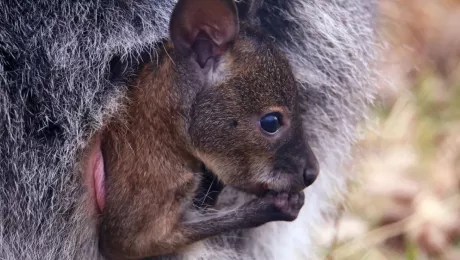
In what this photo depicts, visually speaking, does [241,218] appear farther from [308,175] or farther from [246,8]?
[246,8]

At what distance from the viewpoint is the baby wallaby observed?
1.51 m

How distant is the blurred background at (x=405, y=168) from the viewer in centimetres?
242

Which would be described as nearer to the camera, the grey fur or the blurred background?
the grey fur

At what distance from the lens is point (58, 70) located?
1568 mm

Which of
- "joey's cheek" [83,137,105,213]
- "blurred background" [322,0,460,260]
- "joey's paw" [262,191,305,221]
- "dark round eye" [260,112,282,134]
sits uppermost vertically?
"dark round eye" [260,112,282,134]

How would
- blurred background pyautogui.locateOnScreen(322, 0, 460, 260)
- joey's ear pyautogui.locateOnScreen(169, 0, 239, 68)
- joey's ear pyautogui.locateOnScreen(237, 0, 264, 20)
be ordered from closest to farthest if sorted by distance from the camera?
joey's ear pyautogui.locateOnScreen(169, 0, 239, 68) < joey's ear pyautogui.locateOnScreen(237, 0, 264, 20) < blurred background pyautogui.locateOnScreen(322, 0, 460, 260)

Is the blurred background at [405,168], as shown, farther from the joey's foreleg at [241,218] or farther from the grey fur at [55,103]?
the grey fur at [55,103]

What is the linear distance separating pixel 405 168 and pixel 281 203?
4.27 ft

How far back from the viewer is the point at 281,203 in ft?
5.08

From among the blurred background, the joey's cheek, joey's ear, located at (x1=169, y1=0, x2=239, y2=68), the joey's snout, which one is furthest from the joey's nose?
the blurred background

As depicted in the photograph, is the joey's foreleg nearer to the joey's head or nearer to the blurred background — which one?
the joey's head

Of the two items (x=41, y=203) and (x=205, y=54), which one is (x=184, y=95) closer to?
(x=205, y=54)

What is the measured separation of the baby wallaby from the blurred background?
2.25 feet

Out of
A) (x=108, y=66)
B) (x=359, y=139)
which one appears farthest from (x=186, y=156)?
(x=359, y=139)
